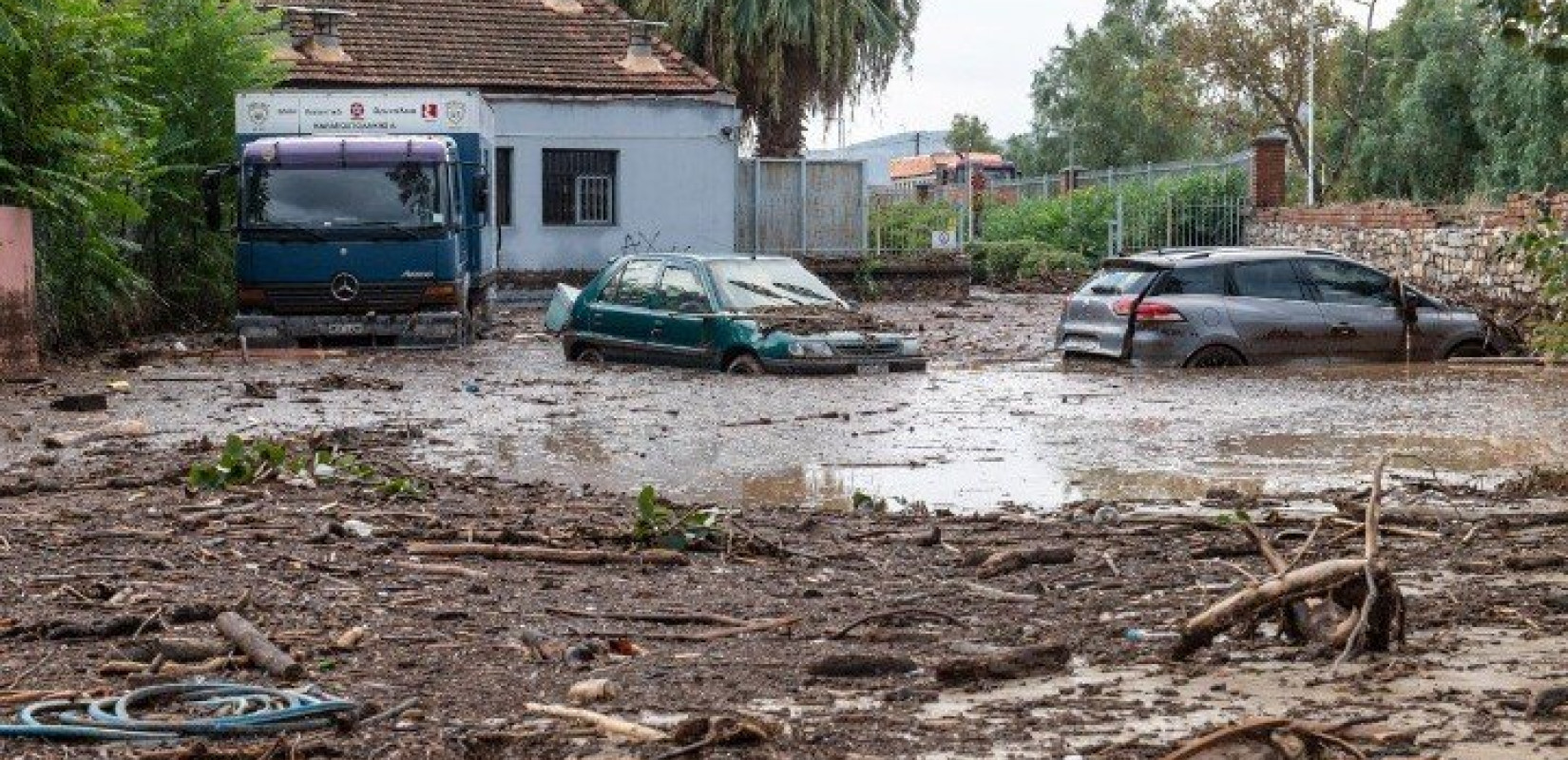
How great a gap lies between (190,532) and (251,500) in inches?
49.3

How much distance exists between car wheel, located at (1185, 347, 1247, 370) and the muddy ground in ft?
10.8

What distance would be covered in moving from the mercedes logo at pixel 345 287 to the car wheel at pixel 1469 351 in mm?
12584

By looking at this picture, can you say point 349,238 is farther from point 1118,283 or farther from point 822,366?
point 1118,283

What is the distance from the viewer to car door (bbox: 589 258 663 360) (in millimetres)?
24828

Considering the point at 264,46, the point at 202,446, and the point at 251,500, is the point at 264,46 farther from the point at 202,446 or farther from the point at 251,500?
the point at 251,500

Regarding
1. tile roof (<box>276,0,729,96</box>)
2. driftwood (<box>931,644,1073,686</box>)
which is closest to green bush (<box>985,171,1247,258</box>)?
tile roof (<box>276,0,729,96</box>)

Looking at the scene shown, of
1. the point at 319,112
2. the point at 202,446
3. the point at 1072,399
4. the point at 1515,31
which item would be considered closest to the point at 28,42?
the point at 319,112

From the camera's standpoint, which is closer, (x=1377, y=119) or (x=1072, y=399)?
(x=1072, y=399)

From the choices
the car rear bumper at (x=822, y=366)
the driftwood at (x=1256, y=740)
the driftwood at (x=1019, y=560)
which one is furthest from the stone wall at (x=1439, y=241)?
the driftwood at (x=1256, y=740)

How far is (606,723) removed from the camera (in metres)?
6.68

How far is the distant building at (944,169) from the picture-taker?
90000 millimetres

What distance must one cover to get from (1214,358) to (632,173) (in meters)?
21.0

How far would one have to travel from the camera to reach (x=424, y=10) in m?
45.2

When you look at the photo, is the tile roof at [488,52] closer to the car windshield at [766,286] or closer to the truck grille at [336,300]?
the truck grille at [336,300]
